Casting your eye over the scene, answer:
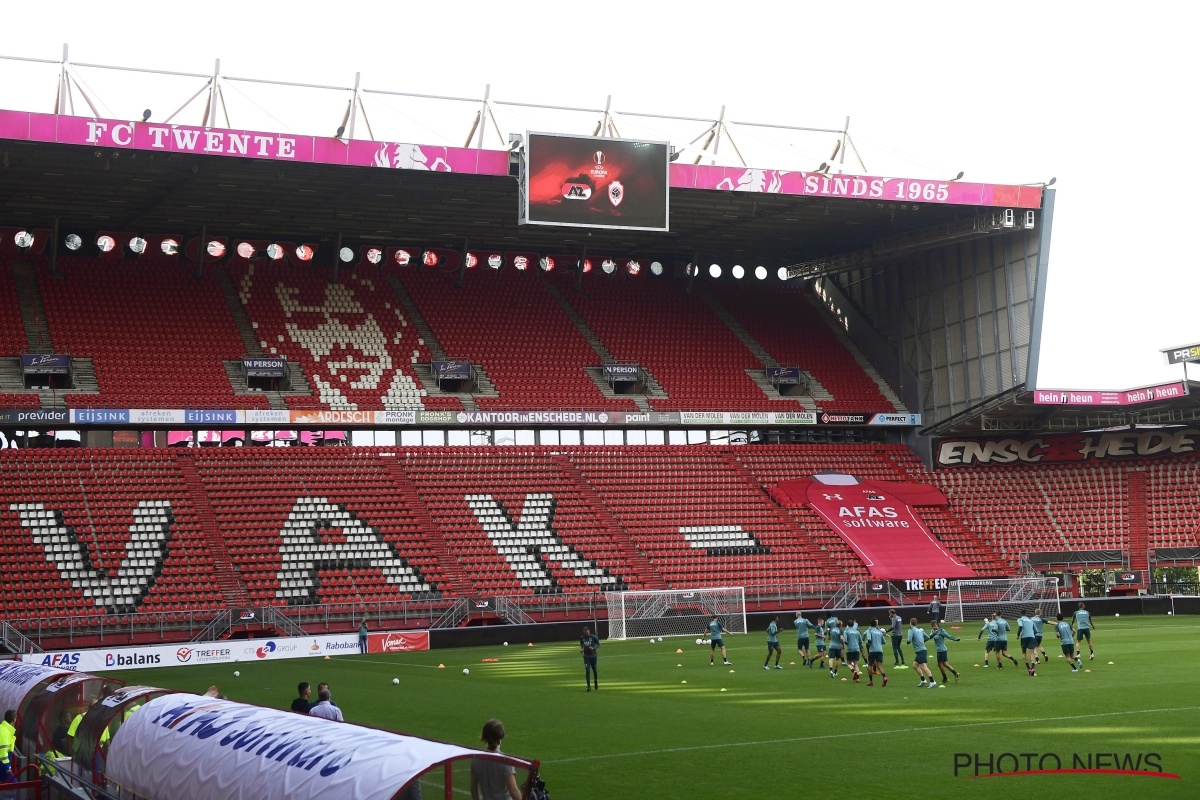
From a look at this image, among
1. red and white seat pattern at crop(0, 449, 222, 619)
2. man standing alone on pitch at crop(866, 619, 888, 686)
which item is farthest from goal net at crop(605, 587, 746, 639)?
man standing alone on pitch at crop(866, 619, 888, 686)

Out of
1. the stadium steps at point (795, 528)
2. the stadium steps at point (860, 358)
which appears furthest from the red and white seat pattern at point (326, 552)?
the stadium steps at point (860, 358)

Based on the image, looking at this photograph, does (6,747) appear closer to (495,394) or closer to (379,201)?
(379,201)

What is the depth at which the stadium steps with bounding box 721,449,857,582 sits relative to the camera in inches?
1893

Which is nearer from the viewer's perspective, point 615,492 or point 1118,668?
point 1118,668

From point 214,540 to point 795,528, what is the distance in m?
22.9

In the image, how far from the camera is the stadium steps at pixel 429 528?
143ft

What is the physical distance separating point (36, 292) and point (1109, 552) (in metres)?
45.8

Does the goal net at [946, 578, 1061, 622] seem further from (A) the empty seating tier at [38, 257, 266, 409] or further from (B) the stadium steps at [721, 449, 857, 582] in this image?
(A) the empty seating tier at [38, 257, 266, 409]

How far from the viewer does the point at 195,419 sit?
47125 mm

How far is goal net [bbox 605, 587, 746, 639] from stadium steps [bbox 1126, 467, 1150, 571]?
18427mm

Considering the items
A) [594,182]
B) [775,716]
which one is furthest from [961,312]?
[775,716]

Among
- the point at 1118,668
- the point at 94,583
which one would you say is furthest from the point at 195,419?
the point at 1118,668

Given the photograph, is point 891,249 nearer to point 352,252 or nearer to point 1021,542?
point 1021,542

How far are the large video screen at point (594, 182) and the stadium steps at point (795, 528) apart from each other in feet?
45.7
